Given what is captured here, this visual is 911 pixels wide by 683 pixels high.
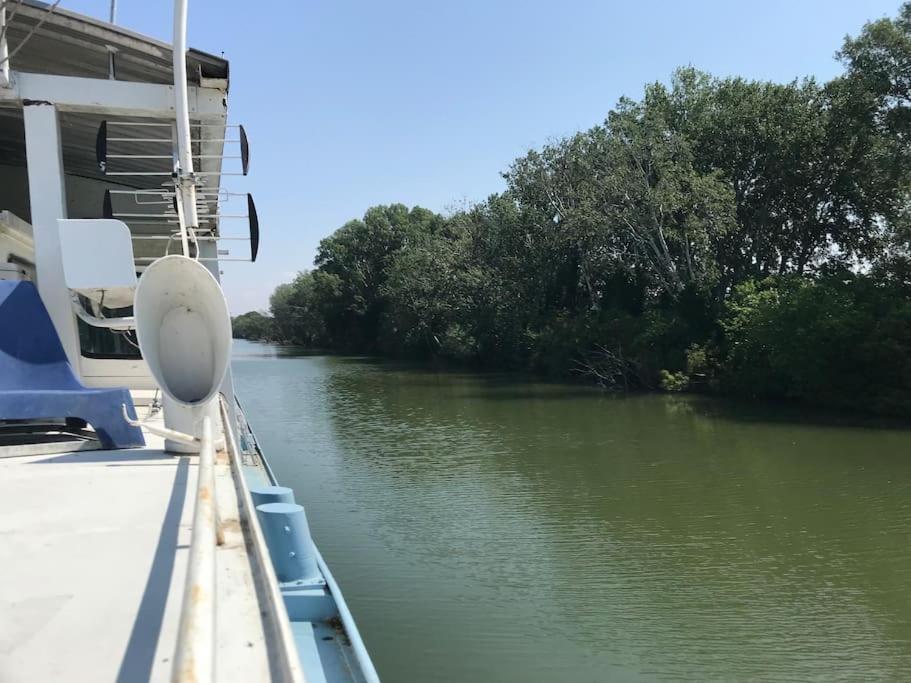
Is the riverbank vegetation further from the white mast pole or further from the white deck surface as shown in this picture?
the white deck surface

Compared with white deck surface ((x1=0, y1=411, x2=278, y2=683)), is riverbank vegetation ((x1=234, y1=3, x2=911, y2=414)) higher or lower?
higher

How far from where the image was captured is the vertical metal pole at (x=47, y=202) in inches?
262

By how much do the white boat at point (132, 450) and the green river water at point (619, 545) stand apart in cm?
199

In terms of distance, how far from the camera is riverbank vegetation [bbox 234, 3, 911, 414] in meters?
17.9

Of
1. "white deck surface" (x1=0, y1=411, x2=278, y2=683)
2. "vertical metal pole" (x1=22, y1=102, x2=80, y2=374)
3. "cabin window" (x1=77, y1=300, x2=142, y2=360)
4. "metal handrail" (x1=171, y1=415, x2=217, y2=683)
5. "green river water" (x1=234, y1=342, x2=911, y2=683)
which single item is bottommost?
"green river water" (x1=234, y1=342, x2=911, y2=683)

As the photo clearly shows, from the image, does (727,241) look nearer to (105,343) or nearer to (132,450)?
(105,343)

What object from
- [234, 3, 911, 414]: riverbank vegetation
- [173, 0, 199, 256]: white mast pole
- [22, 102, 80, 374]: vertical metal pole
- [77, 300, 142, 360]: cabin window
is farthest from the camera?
[234, 3, 911, 414]: riverbank vegetation

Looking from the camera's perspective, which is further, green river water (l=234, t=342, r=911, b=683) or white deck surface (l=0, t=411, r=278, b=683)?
green river water (l=234, t=342, r=911, b=683)

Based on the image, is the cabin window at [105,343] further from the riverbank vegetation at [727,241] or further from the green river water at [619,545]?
the riverbank vegetation at [727,241]

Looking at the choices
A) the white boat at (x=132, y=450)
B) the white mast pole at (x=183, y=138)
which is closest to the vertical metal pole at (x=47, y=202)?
the white boat at (x=132, y=450)

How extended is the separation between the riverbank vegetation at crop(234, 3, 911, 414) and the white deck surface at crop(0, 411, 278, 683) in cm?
1656


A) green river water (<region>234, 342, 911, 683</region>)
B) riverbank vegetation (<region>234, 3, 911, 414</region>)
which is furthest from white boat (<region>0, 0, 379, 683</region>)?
riverbank vegetation (<region>234, 3, 911, 414</region>)

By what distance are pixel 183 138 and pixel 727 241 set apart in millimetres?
23655

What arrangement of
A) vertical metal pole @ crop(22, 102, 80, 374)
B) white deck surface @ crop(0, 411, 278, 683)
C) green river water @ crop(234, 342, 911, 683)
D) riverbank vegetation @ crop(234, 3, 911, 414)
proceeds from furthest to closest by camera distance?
riverbank vegetation @ crop(234, 3, 911, 414)
vertical metal pole @ crop(22, 102, 80, 374)
green river water @ crop(234, 342, 911, 683)
white deck surface @ crop(0, 411, 278, 683)
